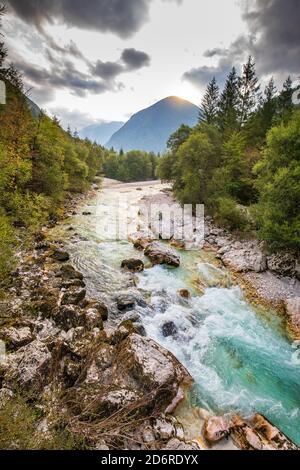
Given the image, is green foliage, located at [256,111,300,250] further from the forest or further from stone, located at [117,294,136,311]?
the forest

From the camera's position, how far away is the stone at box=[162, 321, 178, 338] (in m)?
8.76

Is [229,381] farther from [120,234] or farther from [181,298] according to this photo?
[120,234]

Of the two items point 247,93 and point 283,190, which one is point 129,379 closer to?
point 283,190

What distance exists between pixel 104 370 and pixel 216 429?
117 inches

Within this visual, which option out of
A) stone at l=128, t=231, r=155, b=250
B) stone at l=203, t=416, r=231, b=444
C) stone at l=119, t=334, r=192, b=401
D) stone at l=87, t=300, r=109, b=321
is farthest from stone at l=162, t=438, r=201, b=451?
stone at l=128, t=231, r=155, b=250

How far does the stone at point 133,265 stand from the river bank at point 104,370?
2.62m

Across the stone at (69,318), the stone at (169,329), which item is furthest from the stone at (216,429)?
the stone at (69,318)

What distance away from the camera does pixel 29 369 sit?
5.66 metres

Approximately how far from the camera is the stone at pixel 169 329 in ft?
28.7

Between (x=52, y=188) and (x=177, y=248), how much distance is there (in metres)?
11.8

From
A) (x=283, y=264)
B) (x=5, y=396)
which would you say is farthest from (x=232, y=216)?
(x=5, y=396)

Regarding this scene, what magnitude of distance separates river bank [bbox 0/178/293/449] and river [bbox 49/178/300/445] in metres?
0.14

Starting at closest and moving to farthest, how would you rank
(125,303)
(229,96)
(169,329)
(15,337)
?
(15,337) < (169,329) < (125,303) < (229,96)

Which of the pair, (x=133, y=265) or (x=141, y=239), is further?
(x=141, y=239)
